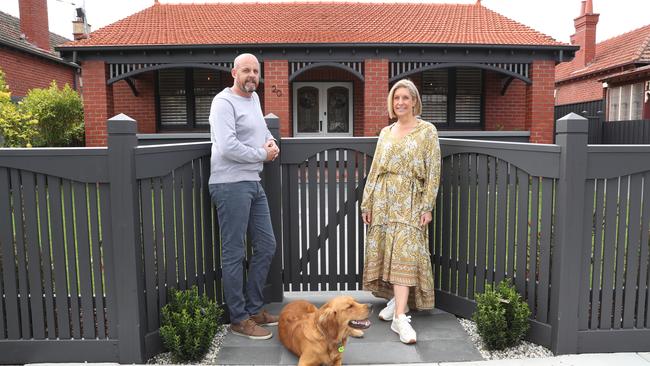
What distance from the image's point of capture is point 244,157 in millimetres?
3389

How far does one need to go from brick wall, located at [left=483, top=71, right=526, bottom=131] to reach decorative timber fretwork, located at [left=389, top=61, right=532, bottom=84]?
130 centimetres

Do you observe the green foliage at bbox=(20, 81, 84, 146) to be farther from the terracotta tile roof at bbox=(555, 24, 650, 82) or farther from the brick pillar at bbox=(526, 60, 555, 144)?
the terracotta tile roof at bbox=(555, 24, 650, 82)

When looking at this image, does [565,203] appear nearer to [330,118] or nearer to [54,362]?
[54,362]

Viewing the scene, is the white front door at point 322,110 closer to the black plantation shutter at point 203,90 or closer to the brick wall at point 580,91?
the black plantation shutter at point 203,90

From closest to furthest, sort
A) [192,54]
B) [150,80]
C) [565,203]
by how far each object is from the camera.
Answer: [565,203], [192,54], [150,80]

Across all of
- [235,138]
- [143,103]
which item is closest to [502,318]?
[235,138]

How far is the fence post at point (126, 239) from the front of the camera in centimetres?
→ 305

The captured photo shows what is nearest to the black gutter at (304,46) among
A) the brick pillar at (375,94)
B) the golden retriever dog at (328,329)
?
the brick pillar at (375,94)

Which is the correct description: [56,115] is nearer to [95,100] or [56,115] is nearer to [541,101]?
[95,100]

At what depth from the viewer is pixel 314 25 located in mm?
16000

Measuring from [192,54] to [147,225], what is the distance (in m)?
11.7

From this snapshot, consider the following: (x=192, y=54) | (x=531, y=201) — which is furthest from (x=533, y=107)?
(x=531, y=201)

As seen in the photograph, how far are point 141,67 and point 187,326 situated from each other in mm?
12717

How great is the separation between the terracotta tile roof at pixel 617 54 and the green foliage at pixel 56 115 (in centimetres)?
1958
